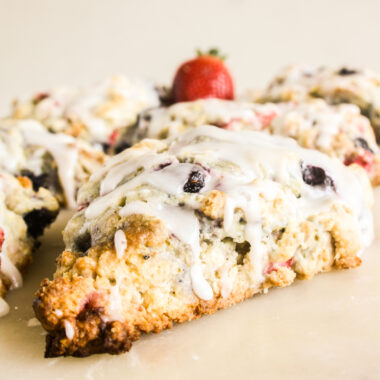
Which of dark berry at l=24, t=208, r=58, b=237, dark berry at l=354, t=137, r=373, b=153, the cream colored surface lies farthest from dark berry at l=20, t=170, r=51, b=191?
dark berry at l=354, t=137, r=373, b=153

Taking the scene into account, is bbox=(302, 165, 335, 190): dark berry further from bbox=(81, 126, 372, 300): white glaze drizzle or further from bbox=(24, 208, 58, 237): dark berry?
bbox=(24, 208, 58, 237): dark berry

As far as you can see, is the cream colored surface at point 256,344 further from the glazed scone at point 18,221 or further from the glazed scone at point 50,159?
the glazed scone at point 50,159

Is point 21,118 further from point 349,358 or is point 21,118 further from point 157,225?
point 349,358

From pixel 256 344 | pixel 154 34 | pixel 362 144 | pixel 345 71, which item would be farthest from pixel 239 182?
pixel 154 34

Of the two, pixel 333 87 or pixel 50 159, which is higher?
pixel 333 87

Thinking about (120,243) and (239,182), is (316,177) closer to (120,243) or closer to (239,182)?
(239,182)

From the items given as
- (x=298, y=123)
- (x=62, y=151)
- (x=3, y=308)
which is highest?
(x=298, y=123)

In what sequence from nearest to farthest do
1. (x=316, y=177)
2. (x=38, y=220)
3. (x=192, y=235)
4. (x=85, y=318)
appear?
(x=85, y=318) < (x=192, y=235) < (x=316, y=177) < (x=38, y=220)

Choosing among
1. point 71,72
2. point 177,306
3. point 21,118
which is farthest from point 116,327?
point 71,72

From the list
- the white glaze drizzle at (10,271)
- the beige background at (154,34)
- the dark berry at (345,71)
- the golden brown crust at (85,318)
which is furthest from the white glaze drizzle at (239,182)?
the beige background at (154,34)
